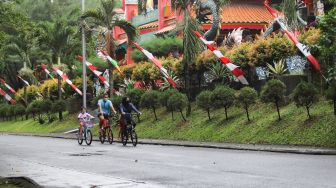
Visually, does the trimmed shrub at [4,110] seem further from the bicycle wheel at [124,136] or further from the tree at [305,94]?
the tree at [305,94]

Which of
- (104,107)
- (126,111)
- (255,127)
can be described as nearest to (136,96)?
(104,107)

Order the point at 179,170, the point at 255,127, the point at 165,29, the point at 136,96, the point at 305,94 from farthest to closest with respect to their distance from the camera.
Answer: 1. the point at 165,29
2. the point at 136,96
3. the point at 255,127
4. the point at 305,94
5. the point at 179,170

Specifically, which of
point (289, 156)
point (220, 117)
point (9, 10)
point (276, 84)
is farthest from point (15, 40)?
point (289, 156)

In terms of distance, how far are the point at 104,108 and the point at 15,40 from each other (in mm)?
32285

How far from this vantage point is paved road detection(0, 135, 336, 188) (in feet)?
33.8

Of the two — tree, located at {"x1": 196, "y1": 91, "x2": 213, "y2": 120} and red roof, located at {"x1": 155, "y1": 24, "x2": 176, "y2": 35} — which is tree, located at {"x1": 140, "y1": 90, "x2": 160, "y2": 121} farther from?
red roof, located at {"x1": 155, "y1": 24, "x2": 176, "y2": 35}

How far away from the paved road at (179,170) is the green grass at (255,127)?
3185 millimetres

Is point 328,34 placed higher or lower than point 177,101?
higher

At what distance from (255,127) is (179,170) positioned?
10.6 metres

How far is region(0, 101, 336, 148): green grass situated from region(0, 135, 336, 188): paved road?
3.19m

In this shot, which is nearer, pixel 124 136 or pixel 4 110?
pixel 124 136

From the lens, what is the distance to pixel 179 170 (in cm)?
1255

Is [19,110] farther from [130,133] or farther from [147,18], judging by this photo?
[130,133]

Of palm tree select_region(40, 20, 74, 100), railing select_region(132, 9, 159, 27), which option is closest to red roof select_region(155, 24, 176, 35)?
railing select_region(132, 9, 159, 27)
